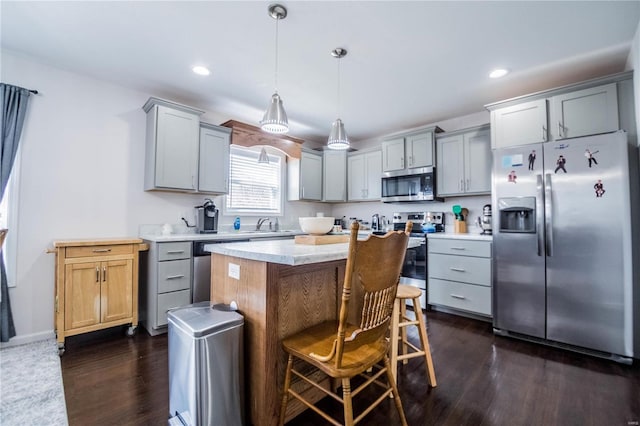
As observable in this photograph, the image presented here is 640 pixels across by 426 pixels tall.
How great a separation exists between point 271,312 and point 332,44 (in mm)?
2153

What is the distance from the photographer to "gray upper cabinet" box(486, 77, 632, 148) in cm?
246

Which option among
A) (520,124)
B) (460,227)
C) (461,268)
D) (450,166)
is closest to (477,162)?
(450,166)

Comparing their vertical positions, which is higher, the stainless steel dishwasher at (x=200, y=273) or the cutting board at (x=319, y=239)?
the cutting board at (x=319, y=239)

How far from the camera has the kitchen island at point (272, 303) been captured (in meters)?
1.41

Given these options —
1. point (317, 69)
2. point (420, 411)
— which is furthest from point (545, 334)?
point (317, 69)

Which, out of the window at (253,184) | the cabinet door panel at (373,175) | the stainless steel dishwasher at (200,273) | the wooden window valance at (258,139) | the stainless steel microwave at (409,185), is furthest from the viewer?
the cabinet door panel at (373,175)

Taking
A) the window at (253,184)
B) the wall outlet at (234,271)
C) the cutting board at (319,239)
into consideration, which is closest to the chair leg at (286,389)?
Result: the wall outlet at (234,271)

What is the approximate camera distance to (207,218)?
11.3 ft

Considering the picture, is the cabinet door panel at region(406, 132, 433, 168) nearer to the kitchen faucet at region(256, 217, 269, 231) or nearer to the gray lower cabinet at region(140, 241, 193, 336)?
the kitchen faucet at region(256, 217, 269, 231)

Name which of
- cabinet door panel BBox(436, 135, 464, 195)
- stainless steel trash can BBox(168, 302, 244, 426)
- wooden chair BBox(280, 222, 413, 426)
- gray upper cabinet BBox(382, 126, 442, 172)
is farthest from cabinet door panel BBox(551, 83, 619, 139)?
stainless steel trash can BBox(168, 302, 244, 426)

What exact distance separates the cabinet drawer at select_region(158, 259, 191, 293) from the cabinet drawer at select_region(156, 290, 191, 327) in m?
0.05

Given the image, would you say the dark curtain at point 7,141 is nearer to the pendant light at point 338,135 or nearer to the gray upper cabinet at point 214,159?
the gray upper cabinet at point 214,159

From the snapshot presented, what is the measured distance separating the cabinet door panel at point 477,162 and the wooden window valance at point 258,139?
2.42m

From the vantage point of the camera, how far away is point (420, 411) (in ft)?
5.39
